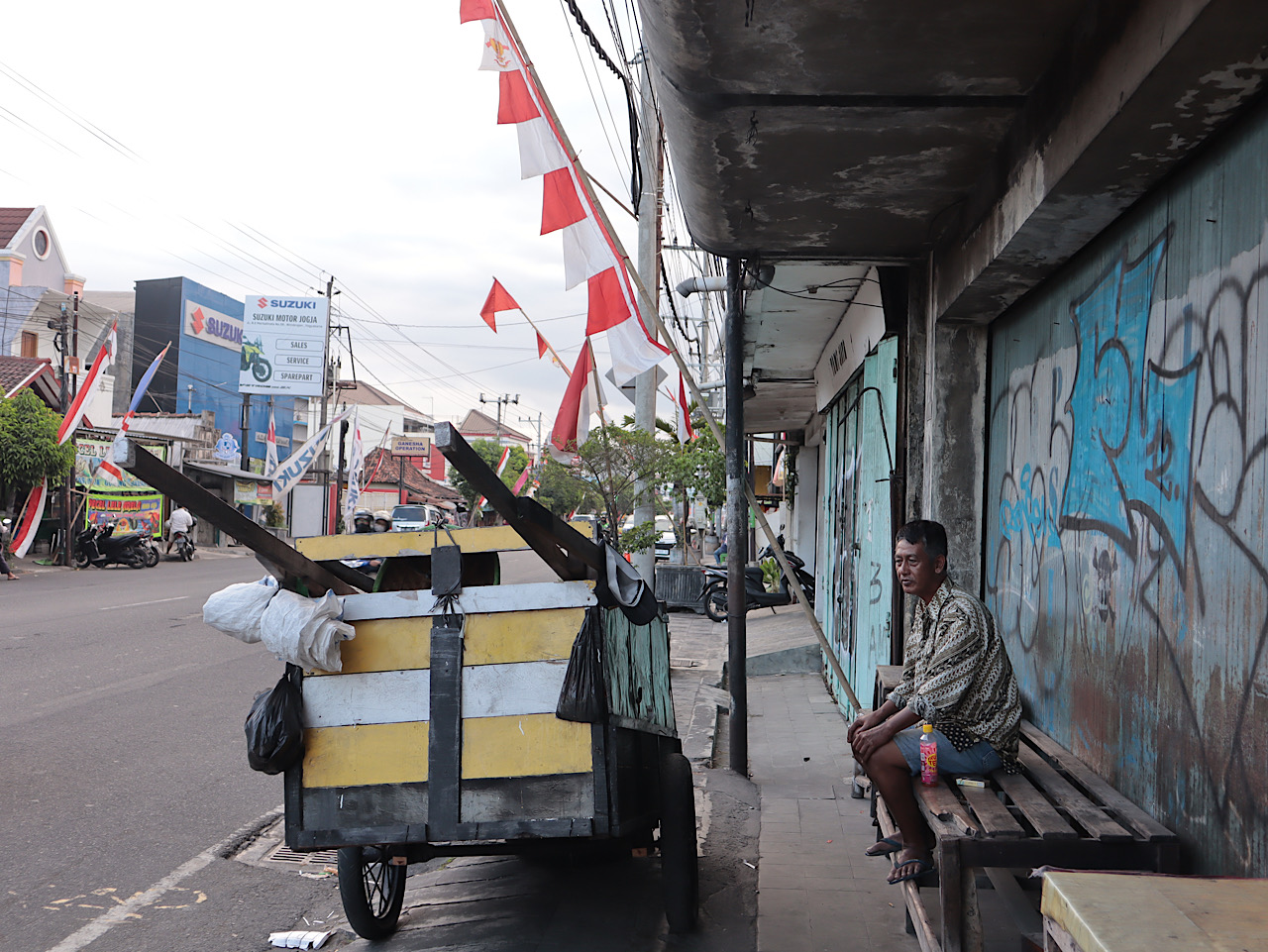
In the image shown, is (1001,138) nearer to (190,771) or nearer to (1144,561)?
(1144,561)

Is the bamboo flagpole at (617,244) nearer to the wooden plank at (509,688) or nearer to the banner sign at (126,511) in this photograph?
the wooden plank at (509,688)

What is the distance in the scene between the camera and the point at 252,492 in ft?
127

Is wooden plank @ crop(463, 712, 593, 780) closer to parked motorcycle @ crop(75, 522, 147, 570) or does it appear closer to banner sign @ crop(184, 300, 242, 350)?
parked motorcycle @ crop(75, 522, 147, 570)

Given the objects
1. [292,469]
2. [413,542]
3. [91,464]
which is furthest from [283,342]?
[413,542]

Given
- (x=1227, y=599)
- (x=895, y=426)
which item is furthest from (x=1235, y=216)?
(x=895, y=426)

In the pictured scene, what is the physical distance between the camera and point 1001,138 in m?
3.95

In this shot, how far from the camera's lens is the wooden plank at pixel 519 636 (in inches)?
130

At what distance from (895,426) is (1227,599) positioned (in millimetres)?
3387

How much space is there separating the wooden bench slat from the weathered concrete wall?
0.53 meters

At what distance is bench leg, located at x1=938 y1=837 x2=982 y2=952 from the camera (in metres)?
2.91

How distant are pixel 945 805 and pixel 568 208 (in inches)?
155

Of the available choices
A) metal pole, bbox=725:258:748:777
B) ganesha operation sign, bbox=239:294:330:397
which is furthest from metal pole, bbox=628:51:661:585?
ganesha operation sign, bbox=239:294:330:397

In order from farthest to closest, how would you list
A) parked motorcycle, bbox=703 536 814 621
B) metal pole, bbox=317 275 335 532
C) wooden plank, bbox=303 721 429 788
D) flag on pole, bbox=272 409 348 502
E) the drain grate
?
metal pole, bbox=317 275 335 532
flag on pole, bbox=272 409 348 502
parked motorcycle, bbox=703 536 814 621
the drain grate
wooden plank, bbox=303 721 429 788

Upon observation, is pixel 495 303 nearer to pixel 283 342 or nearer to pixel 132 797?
pixel 132 797
